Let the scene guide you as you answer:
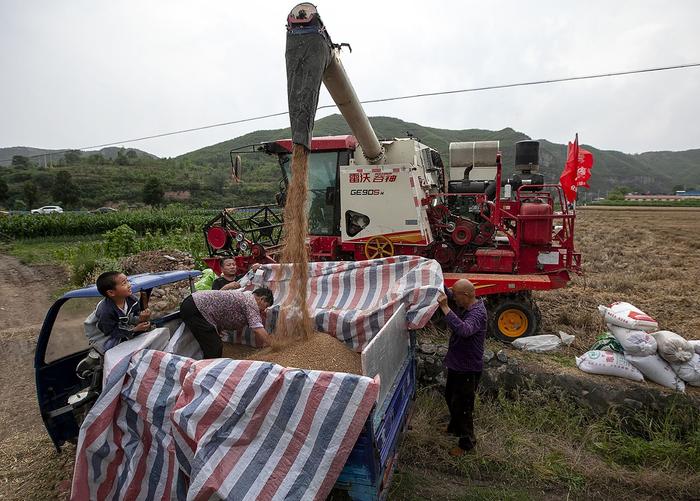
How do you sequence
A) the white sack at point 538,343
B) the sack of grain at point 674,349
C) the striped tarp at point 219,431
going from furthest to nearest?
1. the white sack at point 538,343
2. the sack of grain at point 674,349
3. the striped tarp at point 219,431

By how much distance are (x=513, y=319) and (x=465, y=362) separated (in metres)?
2.51

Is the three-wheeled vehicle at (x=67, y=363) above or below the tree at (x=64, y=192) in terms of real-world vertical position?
below

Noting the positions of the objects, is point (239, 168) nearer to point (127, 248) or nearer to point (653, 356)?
point (653, 356)

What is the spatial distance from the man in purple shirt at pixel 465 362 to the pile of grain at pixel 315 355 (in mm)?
746

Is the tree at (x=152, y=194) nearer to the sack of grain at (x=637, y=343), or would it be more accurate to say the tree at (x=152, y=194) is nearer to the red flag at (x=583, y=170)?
the red flag at (x=583, y=170)

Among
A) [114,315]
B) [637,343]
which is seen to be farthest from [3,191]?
[637,343]

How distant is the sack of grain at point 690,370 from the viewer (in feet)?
12.1

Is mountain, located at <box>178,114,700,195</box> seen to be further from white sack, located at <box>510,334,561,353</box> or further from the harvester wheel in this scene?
white sack, located at <box>510,334,561,353</box>

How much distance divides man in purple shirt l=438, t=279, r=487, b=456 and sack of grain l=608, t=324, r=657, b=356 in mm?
1493

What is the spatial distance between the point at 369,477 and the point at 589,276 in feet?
27.6

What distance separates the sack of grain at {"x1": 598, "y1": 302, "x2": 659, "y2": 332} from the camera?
3859 millimetres

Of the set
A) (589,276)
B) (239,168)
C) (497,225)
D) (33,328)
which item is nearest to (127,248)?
(33,328)

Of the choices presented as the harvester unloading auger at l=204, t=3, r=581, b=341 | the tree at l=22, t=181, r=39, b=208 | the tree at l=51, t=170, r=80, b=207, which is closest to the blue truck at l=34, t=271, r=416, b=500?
the harvester unloading auger at l=204, t=3, r=581, b=341

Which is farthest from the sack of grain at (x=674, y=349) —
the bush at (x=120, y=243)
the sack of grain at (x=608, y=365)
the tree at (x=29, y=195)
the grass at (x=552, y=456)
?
the tree at (x=29, y=195)
